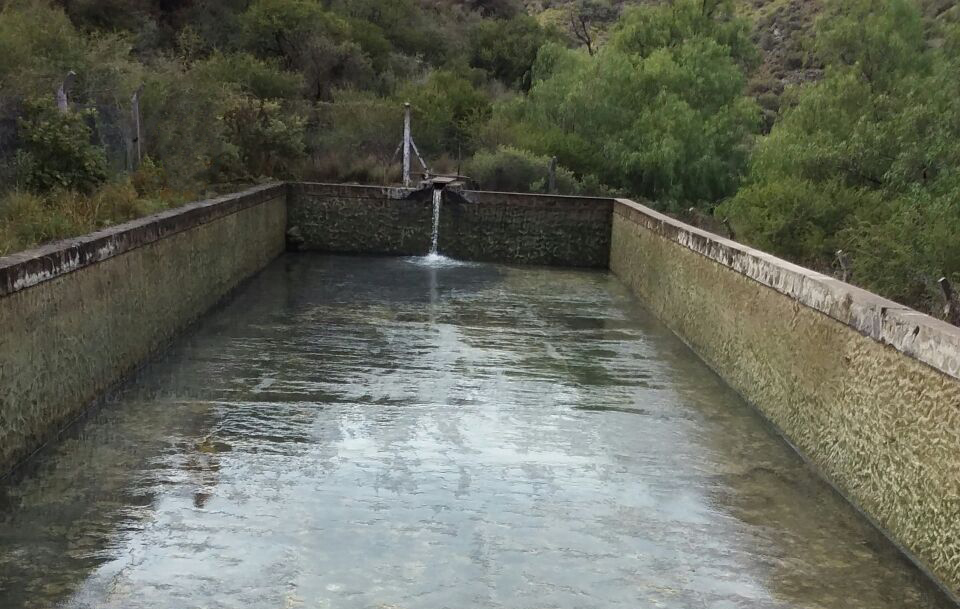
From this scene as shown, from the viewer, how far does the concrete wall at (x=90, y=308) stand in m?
5.59

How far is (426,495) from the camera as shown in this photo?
558 cm

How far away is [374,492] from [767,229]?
13.8 meters

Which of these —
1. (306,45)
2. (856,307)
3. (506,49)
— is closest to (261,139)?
(306,45)

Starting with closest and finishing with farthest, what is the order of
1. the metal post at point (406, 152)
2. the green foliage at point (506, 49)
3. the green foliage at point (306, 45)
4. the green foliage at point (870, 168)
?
1. the green foliage at point (870, 168)
2. the metal post at point (406, 152)
3. the green foliage at point (306, 45)
4. the green foliage at point (506, 49)

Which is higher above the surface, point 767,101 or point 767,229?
point 767,101

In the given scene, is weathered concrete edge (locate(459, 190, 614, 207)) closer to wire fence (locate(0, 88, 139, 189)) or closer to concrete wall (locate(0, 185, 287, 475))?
wire fence (locate(0, 88, 139, 189))

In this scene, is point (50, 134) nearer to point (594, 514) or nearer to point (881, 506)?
point (594, 514)

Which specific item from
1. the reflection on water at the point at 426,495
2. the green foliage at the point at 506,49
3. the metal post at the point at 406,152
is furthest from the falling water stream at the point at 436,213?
the green foliage at the point at 506,49

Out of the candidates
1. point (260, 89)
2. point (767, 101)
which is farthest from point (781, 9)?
point (260, 89)

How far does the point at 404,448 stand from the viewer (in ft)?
21.0

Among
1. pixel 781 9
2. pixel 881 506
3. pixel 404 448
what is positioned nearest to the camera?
pixel 881 506

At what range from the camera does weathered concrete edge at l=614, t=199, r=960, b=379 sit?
456cm

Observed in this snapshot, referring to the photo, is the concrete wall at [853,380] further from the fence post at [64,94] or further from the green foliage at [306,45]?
the green foliage at [306,45]

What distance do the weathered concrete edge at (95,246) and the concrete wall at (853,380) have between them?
498 centimetres
